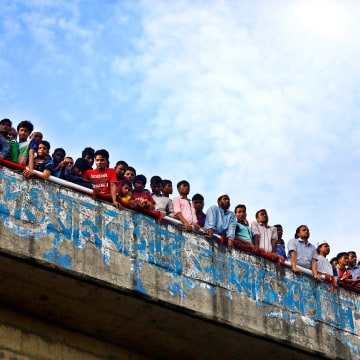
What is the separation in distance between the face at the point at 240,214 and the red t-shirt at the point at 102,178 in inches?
97.4

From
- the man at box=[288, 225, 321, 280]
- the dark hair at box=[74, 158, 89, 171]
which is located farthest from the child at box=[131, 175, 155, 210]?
the man at box=[288, 225, 321, 280]

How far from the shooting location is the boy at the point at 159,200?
37.6 ft

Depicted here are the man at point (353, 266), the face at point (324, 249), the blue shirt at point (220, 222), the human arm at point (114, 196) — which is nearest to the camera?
the human arm at point (114, 196)

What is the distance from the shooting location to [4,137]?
34.1ft

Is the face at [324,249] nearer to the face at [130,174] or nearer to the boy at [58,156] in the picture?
the face at [130,174]

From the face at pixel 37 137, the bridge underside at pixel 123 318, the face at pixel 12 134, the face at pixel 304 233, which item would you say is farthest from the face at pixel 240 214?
the face at pixel 12 134

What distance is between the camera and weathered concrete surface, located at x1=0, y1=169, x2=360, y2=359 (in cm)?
925

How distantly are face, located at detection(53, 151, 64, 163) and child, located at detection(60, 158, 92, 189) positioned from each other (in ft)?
1.32

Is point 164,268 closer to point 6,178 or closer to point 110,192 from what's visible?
point 110,192

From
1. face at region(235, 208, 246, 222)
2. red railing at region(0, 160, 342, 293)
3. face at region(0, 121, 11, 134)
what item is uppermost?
face at region(0, 121, 11, 134)

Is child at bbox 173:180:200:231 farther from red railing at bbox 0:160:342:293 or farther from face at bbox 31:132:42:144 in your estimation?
face at bbox 31:132:42:144

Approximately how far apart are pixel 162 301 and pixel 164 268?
0.52 metres

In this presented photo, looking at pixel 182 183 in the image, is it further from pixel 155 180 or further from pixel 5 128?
pixel 5 128

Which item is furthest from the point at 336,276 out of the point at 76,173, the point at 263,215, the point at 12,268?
the point at 12,268
